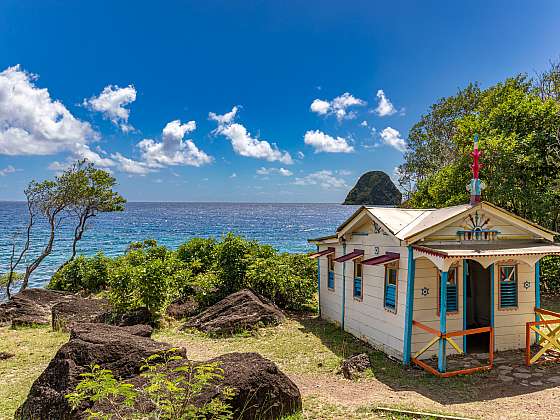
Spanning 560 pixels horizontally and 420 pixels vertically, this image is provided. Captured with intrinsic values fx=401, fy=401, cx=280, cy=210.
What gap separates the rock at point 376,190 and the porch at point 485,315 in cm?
12158

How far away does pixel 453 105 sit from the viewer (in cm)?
3409

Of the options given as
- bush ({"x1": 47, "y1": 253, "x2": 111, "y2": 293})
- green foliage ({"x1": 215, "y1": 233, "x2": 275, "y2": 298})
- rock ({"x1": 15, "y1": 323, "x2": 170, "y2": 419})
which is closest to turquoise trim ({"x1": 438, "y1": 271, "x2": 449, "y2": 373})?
rock ({"x1": 15, "y1": 323, "x2": 170, "y2": 419})

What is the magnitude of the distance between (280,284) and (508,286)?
322 inches

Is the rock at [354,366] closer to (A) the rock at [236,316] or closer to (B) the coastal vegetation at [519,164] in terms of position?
(A) the rock at [236,316]

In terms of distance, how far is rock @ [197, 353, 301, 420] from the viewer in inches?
Result: 245

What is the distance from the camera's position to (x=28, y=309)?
15781 mm

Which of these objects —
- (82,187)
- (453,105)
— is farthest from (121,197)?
(453,105)

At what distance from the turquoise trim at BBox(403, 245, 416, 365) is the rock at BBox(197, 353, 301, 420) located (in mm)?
3653

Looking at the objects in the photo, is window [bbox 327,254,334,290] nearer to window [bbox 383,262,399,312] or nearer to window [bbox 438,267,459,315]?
window [bbox 383,262,399,312]

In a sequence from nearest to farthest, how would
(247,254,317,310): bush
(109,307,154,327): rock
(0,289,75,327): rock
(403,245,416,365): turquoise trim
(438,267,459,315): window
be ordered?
(403,245,416,365): turquoise trim → (438,267,459,315): window → (109,307,154,327): rock → (0,289,75,327): rock → (247,254,317,310): bush

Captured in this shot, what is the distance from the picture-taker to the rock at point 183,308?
1525 centimetres

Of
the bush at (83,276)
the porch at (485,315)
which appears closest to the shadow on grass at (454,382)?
the porch at (485,315)

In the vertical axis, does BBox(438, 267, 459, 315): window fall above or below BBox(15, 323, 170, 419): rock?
above

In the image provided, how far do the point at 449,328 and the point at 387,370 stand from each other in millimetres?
1966
